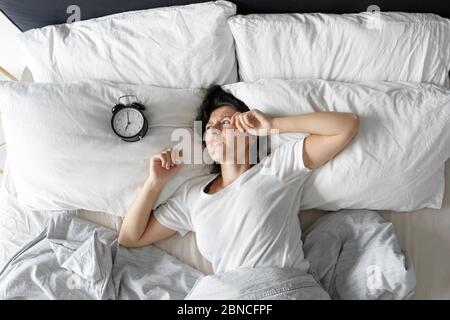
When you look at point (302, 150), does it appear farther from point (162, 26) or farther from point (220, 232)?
point (162, 26)

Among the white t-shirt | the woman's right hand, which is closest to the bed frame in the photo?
the white t-shirt

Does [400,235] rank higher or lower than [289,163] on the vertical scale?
lower

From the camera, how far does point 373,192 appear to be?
1.29m

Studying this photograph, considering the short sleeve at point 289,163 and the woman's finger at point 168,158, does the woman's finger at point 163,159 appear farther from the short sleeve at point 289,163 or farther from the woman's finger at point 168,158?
the short sleeve at point 289,163

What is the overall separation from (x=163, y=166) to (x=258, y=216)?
302mm

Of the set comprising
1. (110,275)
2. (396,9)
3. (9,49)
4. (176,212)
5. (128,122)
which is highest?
(396,9)

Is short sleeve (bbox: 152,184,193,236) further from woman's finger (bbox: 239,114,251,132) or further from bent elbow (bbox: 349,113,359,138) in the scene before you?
bent elbow (bbox: 349,113,359,138)

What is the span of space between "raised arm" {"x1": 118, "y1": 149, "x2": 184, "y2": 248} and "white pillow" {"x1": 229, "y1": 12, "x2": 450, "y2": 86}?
413mm

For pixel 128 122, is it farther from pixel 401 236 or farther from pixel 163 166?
pixel 401 236

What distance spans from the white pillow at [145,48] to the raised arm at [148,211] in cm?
27

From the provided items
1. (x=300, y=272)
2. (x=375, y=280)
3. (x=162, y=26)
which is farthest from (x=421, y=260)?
(x=162, y=26)

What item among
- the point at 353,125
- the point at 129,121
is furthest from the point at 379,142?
the point at 129,121

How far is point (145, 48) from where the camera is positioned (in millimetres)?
1390

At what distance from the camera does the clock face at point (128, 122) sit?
1.33m
